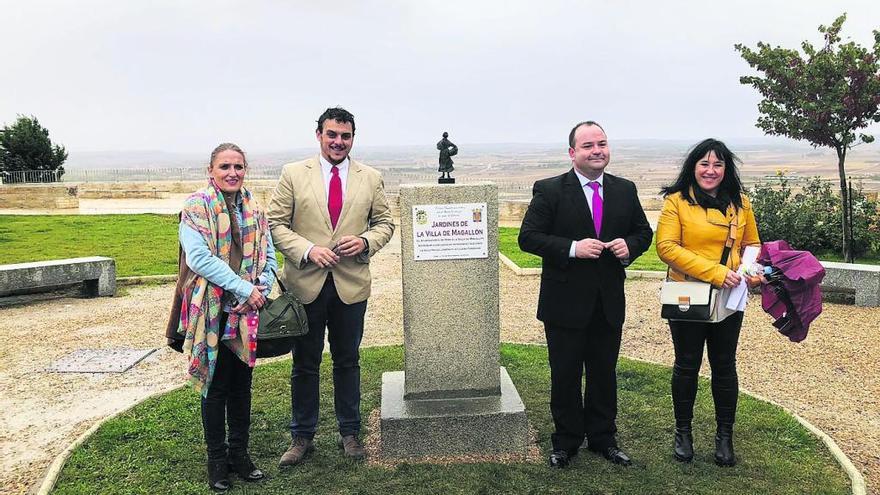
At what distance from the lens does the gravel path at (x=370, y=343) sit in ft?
17.2

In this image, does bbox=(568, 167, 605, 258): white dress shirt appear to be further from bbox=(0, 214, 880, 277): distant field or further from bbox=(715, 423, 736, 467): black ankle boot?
bbox=(0, 214, 880, 277): distant field

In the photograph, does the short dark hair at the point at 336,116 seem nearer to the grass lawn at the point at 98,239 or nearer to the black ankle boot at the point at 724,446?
the black ankle boot at the point at 724,446

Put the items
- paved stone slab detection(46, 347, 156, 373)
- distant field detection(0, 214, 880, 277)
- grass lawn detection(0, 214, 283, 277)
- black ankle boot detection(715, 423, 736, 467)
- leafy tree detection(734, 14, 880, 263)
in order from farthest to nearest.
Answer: grass lawn detection(0, 214, 283, 277) < distant field detection(0, 214, 880, 277) < leafy tree detection(734, 14, 880, 263) < paved stone slab detection(46, 347, 156, 373) < black ankle boot detection(715, 423, 736, 467)

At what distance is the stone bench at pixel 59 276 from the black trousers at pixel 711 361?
348 inches

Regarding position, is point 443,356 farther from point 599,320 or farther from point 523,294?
point 523,294

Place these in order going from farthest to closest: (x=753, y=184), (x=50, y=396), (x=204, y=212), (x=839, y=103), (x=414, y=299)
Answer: (x=753, y=184)
(x=839, y=103)
(x=50, y=396)
(x=414, y=299)
(x=204, y=212)

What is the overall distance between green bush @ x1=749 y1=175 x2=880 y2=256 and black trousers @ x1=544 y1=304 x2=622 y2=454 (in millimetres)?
8970

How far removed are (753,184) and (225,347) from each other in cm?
1279

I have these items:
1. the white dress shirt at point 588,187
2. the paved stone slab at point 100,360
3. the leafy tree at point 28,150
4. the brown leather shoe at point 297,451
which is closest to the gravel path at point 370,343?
the paved stone slab at point 100,360

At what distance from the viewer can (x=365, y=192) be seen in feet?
14.7

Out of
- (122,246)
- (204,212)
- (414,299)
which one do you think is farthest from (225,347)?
(122,246)

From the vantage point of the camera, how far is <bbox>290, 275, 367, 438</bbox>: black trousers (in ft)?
14.6

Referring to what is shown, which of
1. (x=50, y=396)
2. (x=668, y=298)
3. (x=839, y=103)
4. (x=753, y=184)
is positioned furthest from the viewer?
(x=753, y=184)

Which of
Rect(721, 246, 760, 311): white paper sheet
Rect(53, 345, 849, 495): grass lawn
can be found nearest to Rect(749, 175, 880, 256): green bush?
Rect(53, 345, 849, 495): grass lawn
